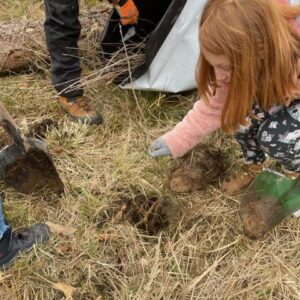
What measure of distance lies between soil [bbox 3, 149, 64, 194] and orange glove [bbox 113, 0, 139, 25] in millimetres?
720

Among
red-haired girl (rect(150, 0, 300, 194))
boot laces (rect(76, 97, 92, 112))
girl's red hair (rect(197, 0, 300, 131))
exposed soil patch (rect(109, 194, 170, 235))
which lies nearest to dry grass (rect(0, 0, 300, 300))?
exposed soil patch (rect(109, 194, 170, 235))

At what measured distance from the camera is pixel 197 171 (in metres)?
1.94

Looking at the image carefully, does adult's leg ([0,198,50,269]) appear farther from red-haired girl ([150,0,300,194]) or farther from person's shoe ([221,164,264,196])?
person's shoe ([221,164,264,196])

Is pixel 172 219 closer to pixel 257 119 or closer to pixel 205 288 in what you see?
pixel 205 288

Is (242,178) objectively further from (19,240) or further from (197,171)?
(19,240)

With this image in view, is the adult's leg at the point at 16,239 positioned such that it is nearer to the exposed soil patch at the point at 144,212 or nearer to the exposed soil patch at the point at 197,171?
the exposed soil patch at the point at 144,212

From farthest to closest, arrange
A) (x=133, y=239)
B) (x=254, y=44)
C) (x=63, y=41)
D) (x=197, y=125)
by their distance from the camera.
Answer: (x=63, y=41), (x=133, y=239), (x=197, y=125), (x=254, y=44)

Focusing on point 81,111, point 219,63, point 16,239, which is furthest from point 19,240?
point 219,63

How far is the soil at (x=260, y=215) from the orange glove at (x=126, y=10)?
939 millimetres

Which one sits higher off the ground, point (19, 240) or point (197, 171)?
point (197, 171)

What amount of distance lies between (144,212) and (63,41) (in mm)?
902

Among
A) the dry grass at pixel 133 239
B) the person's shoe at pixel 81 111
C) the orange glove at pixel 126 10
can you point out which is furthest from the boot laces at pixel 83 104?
the orange glove at pixel 126 10

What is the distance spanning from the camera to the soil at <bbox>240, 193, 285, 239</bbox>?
5.67 feet

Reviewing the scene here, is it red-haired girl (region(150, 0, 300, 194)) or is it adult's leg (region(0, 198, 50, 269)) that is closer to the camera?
red-haired girl (region(150, 0, 300, 194))
